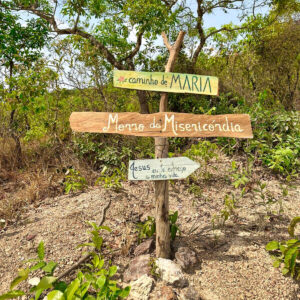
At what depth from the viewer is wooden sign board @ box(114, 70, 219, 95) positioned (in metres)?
1.84

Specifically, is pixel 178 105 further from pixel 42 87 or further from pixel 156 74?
pixel 156 74

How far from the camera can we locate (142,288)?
174 cm

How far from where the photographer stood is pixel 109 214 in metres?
2.70

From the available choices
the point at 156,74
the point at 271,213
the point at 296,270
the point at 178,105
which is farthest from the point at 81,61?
the point at 296,270

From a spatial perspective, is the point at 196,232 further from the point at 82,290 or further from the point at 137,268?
the point at 82,290

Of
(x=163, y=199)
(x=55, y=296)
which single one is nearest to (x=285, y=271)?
(x=163, y=199)

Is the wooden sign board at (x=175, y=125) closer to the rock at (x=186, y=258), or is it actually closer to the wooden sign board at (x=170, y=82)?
the wooden sign board at (x=170, y=82)

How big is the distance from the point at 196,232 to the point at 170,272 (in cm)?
67

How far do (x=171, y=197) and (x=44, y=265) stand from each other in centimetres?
173

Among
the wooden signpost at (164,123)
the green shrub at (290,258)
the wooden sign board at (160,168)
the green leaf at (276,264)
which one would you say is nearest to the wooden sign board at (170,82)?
the wooden signpost at (164,123)

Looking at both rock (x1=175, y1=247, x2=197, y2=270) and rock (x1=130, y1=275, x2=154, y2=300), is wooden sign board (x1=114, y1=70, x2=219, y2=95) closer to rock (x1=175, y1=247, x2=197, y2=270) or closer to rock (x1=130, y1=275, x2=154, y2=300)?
rock (x1=175, y1=247, x2=197, y2=270)

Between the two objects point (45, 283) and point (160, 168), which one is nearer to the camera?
point (45, 283)

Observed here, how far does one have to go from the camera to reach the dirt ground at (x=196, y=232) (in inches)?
73.4

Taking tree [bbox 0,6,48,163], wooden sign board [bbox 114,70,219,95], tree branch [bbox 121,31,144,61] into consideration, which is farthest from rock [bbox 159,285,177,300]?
tree branch [bbox 121,31,144,61]
